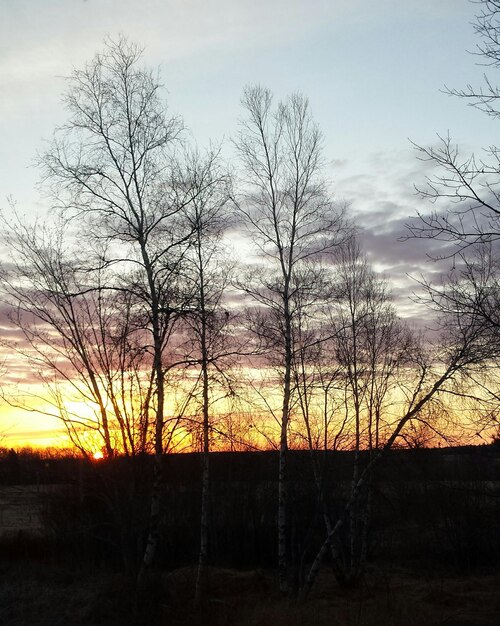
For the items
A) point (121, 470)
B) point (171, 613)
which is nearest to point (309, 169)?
point (121, 470)

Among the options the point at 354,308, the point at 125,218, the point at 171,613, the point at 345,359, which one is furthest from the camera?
the point at 354,308

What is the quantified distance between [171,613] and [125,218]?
9.04 meters

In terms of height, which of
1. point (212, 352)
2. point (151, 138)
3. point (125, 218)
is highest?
point (151, 138)

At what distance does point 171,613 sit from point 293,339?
800cm

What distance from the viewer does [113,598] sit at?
1853 centimetres

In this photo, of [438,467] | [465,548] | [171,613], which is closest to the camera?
[171,613]

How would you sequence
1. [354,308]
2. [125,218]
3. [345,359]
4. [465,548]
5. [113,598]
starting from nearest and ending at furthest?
[125,218]
[113,598]
[345,359]
[354,308]
[465,548]

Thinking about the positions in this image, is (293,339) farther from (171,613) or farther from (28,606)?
(28,606)

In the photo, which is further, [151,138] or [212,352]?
[212,352]

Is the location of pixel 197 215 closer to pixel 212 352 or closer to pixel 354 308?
pixel 212 352

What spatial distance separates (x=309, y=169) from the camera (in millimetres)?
19297

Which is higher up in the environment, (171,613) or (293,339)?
(293,339)

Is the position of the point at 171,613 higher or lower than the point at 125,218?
lower

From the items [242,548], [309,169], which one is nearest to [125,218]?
[309,169]
